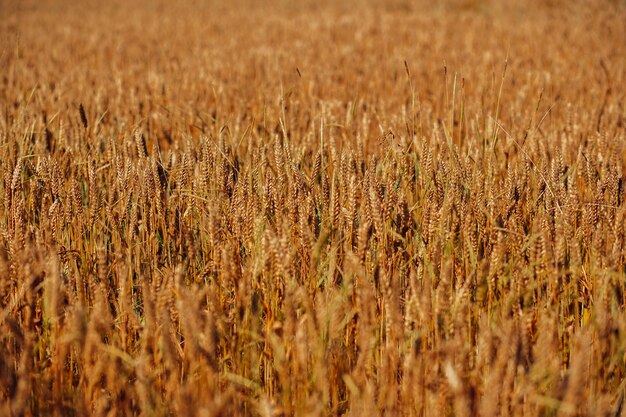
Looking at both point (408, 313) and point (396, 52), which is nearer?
point (408, 313)

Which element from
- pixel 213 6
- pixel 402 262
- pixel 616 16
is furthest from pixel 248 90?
pixel 213 6

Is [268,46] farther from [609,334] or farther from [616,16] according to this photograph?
[609,334]

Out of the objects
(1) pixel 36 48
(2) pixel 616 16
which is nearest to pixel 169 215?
(1) pixel 36 48

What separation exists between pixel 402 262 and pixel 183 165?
0.75m

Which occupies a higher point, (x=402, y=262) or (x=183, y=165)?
(x=183, y=165)

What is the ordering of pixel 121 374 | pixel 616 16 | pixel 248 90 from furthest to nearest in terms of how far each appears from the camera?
pixel 616 16, pixel 248 90, pixel 121 374

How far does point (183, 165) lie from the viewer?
78.0 inches

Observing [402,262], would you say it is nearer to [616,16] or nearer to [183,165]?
[183,165]

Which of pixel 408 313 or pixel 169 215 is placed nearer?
pixel 408 313

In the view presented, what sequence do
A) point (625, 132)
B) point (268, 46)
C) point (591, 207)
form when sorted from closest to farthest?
point (591, 207)
point (625, 132)
point (268, 46)

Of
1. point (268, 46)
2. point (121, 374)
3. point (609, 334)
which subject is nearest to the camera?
point (121, 374)

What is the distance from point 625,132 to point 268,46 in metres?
4.58

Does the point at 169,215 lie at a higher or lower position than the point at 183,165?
lower

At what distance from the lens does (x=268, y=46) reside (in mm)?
6824
